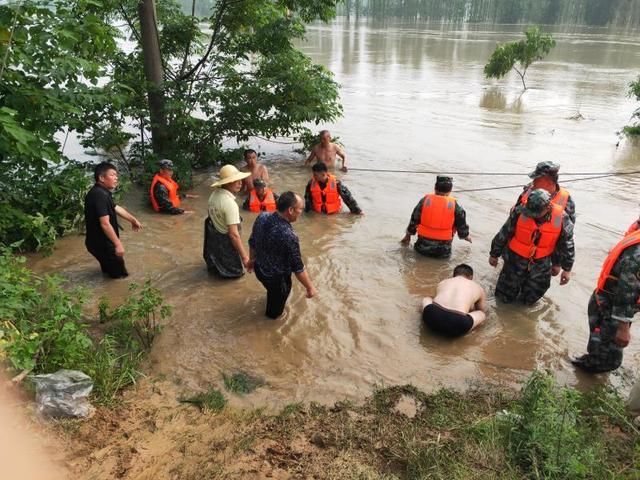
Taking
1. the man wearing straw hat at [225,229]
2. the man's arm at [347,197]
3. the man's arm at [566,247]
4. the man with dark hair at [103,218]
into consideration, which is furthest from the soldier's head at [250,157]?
the man's arm at [566,247]

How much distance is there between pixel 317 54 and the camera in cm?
3562

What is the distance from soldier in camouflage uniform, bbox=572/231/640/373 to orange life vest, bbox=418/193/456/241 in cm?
246

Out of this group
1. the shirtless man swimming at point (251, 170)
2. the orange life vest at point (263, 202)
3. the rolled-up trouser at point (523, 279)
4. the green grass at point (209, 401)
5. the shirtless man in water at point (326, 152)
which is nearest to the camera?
the green grass at point (209, 401)

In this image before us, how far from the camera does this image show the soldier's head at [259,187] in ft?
26.7

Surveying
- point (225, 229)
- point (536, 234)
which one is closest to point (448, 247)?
point (536, 234)

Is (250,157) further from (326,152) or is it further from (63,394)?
(63,394)

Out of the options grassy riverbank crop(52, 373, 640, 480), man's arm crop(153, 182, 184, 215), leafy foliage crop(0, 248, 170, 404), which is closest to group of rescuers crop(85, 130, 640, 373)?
grassy riverbank crop(52, 373, 640, 480)

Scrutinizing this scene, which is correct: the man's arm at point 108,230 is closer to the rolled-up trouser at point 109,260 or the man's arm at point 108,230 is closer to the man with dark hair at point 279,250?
the rolled-up trouser at point 109,260

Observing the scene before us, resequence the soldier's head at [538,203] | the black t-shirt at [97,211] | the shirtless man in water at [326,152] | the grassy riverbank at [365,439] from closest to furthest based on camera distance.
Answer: the grassy riverbank at [365,439]
the soldier's head at [538,203]
the black t-shirt at [97,211]
the shirtless man in water at [326,152]

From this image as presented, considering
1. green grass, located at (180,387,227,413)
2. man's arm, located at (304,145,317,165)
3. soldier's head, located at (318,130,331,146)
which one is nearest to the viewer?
green grass, located at (180,387,227,413)

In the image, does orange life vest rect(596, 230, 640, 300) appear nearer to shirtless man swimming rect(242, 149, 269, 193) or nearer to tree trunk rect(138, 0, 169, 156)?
shirtless man swimming rect(242, 149, 269, 193)

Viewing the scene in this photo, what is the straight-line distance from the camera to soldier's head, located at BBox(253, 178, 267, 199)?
812cm

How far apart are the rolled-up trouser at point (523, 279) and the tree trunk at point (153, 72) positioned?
6916 mm

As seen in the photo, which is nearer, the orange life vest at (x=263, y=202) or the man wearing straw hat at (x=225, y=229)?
the man wearing straw hat at (x=225, y=229)
